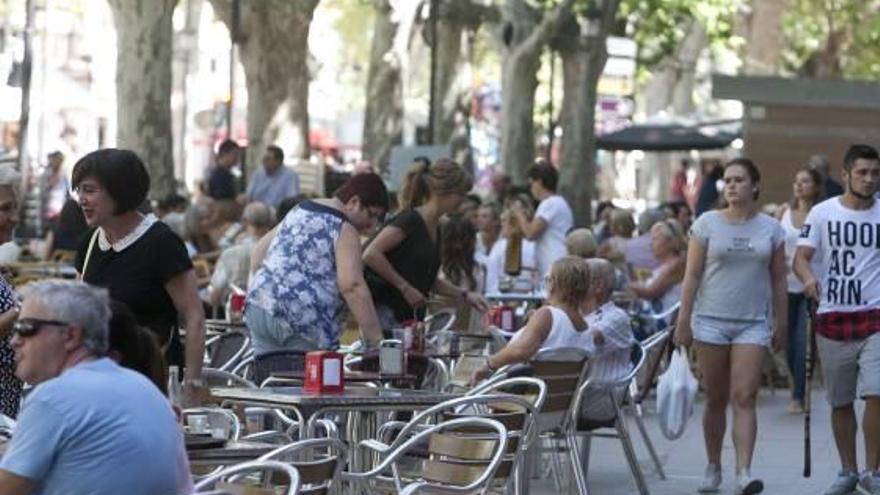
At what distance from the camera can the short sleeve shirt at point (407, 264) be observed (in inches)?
554

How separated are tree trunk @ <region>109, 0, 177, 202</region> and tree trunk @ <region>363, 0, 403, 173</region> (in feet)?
45.0

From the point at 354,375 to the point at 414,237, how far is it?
237 cm

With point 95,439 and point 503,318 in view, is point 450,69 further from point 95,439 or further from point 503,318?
point 95,439

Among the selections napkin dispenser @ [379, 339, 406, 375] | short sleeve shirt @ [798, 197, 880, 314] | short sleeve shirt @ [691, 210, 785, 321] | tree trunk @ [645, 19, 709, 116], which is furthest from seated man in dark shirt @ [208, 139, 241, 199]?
tree trunk @ [645, 19, 709, 116]

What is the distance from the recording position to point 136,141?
28.6m

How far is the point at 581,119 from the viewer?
125 feet

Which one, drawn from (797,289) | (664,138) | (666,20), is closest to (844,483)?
(797,289)

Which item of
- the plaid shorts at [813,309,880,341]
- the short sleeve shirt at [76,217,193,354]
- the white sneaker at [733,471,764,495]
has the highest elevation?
the short sleeve shirt at [76,217,193,354]

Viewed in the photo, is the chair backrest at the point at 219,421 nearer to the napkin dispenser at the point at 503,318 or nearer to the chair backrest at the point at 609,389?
the chair backrest at the point at 609,389

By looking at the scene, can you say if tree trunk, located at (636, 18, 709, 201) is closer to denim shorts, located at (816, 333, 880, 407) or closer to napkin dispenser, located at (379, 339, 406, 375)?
denim shorts, located at (816, 333, 880, 407)

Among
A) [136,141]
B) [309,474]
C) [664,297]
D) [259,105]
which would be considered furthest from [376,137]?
[309,474]

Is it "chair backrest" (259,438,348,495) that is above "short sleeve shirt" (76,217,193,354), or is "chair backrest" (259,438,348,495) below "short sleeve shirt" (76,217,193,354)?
below

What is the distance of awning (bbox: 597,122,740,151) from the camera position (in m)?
44.2

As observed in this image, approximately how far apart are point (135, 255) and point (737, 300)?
463 cm
